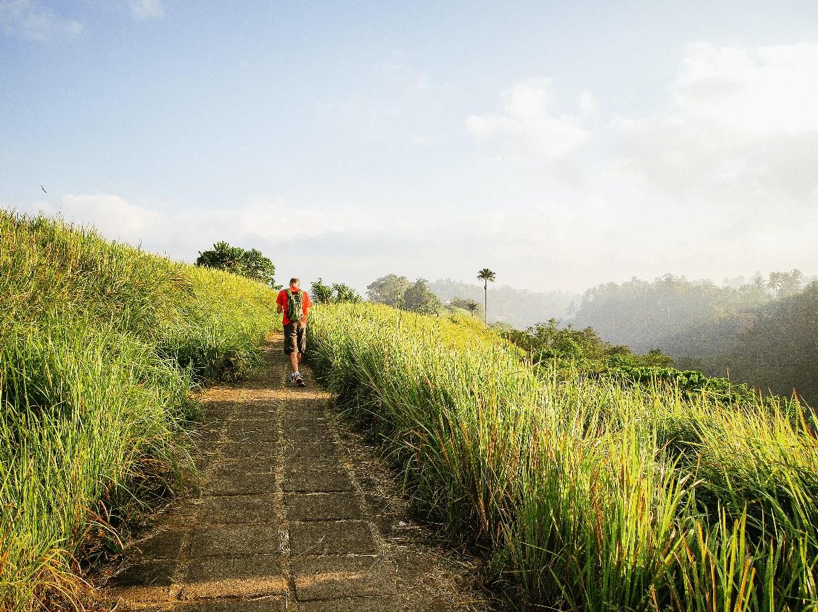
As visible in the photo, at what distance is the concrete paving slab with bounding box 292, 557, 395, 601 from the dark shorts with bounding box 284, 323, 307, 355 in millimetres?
5282

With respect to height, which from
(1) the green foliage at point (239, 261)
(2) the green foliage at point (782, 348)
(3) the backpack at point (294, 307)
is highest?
(1) the green foliage at point (239, 261)

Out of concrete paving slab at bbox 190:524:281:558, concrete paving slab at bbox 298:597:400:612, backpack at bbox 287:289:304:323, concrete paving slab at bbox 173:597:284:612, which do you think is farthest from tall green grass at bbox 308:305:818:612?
backpack at bbox 287:289:304:323

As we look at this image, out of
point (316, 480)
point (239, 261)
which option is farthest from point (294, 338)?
point (239, 261)

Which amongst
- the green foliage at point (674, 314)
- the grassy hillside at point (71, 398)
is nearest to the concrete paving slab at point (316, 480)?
the grassy hillside at point (71, 398)

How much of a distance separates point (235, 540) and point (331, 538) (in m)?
0.54

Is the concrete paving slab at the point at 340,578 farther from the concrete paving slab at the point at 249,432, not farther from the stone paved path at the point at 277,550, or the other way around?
the concrete paving slab at the point at 249,432

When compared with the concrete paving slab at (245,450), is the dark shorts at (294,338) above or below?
above

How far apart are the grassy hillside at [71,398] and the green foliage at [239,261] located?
813 inches

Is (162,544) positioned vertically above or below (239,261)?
below

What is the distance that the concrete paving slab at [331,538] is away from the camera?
2.84 metres

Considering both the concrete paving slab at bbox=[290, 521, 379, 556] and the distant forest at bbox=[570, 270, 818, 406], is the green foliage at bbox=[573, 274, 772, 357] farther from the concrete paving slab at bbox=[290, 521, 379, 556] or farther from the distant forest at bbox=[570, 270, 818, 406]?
the concrete paving slab at bbox=[290, 521, 379, 556]

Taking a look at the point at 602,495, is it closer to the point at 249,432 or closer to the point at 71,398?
the point at 71,398

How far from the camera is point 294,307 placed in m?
8.05

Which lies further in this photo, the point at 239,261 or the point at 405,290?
the point at 405,290
